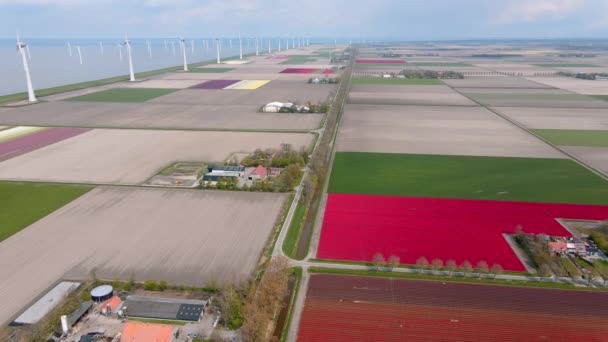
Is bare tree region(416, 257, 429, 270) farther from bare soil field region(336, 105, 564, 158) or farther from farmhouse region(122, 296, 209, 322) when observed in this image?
bare soil field region(336, 105, 564, 158)

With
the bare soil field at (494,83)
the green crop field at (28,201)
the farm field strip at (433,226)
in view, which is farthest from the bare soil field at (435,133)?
the bare soil field at (494,83)

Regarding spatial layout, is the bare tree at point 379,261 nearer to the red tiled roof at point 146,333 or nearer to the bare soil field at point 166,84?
the red tiled roof at point 146,333

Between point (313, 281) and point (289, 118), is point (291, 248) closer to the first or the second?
point (313, 281)

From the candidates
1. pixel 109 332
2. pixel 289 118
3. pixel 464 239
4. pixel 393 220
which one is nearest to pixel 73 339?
pixel 109 332

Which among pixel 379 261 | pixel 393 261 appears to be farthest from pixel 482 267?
pixel 379 261

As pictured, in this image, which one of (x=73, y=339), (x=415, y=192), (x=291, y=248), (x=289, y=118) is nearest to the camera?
(x=73, y=339)

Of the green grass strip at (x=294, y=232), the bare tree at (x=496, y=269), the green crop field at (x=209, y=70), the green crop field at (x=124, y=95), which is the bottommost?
the green grass strip at (x=294, y=232)

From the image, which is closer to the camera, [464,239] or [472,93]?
[464,239]
